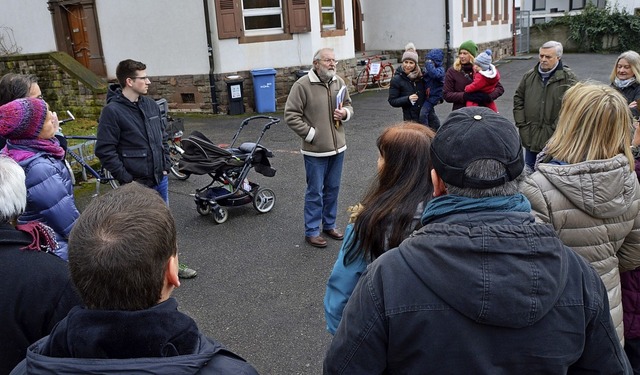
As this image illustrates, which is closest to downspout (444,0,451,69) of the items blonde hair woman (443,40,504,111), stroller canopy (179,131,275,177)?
blonde hair woman (443,40,504,111)

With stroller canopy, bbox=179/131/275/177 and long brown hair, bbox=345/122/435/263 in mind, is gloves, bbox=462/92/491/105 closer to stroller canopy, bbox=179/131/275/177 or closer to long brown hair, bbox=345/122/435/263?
stroller canopy, bbox=179/131/275/177

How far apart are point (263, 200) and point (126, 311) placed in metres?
5.61

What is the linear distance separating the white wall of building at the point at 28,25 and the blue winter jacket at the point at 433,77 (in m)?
12.8

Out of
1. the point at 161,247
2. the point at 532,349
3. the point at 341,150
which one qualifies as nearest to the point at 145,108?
the point at 341,150

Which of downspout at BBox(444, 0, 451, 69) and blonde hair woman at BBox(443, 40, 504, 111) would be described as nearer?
blonde hair woman at BBox(443, 40, 504, 111)

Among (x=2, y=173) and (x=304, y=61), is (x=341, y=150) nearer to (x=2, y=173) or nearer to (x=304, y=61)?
(x=2, y=173)

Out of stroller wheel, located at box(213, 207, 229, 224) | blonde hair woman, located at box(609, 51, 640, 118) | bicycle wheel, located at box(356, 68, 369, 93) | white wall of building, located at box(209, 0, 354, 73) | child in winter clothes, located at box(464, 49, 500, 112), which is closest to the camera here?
blonde hair woman, located at box(609, 51, 640, 118)

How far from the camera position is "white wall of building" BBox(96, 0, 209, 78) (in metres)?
14.3

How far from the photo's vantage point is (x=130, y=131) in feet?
16.2

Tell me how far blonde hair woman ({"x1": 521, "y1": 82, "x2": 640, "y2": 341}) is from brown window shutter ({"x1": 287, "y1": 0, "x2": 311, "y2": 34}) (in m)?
12.4

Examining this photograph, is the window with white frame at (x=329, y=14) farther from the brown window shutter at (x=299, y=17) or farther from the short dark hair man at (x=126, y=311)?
the short dark hair man at (x=126, y=311)

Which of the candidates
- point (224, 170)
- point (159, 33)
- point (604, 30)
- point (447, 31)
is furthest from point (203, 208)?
point (604, 30)

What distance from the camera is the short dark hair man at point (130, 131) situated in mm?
4883

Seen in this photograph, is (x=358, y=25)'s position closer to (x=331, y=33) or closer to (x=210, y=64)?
(x=331, y=33)
